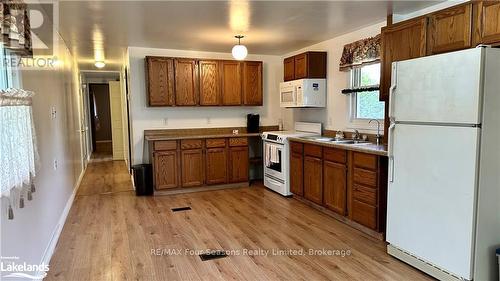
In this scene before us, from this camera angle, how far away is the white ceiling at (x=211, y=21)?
3307 mm

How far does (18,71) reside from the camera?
233 cm

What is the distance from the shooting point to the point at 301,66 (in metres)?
5.13

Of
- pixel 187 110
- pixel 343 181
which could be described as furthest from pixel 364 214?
pixel 187 110

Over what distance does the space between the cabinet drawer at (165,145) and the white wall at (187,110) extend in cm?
63

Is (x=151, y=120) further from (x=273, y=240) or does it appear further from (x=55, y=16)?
(x=273, y=240)

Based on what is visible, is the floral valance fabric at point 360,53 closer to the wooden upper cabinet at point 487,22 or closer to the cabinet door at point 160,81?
the wooden upper cabinet at point 487,22

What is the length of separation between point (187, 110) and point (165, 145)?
0.93 meters

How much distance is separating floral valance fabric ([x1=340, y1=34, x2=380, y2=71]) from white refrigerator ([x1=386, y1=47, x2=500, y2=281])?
1.17 meters

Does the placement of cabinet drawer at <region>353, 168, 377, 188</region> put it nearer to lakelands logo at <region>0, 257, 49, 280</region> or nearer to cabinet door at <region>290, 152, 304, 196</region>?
cabinet door at <region>290, 152, 304, 196</region>

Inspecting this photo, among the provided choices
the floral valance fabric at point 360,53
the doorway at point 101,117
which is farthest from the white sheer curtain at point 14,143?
the doorway at point 101,117

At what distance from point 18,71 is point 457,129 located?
3096 millimetres

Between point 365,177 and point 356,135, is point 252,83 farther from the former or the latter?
point 365,177

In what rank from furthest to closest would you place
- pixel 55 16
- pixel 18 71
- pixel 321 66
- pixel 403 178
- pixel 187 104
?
pixel 187 104
pixel 321 66
pixel 55 16
pixel 403 178
pixel 18 71

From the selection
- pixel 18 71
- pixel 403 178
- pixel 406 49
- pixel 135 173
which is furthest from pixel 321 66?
pixel 18 71
